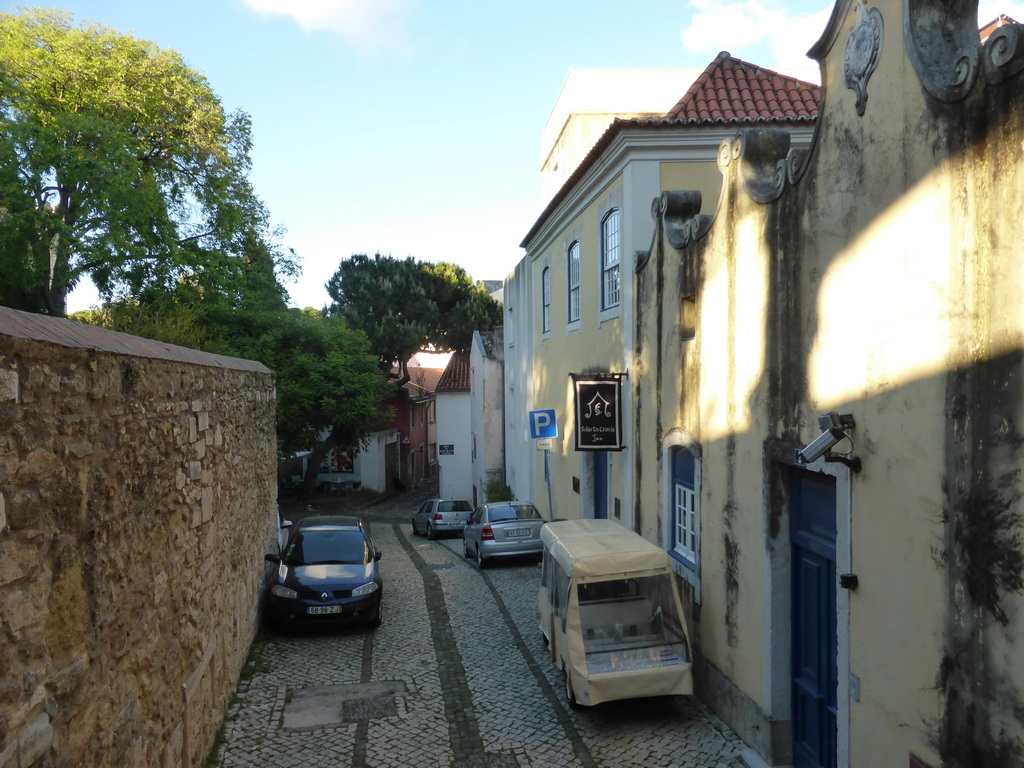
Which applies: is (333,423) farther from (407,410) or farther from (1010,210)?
(1010,210)

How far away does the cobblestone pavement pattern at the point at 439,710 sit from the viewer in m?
7.24

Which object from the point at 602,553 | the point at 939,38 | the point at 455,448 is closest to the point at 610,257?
the point at 602,553

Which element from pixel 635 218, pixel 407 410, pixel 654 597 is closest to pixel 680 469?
pixel 654 597

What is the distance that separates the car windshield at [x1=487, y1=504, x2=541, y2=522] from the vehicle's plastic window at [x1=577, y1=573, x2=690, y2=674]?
8323mm

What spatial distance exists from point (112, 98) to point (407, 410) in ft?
85.8

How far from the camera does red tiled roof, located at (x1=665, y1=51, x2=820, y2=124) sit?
11.7 meters

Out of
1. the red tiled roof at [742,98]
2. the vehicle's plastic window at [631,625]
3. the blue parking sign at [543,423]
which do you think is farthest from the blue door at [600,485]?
the red tiled roof at [742,98]

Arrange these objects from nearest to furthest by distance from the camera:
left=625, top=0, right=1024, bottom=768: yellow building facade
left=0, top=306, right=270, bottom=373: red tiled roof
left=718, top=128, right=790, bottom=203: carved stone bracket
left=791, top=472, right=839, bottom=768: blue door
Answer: left=0, top=306, right=270, bottom=373: red tiled roof → left=625, top=0, right=1024, bottom=768: yellow building facade → left=791, top=472, right=839, bottom=768: blue door → left=718, top=128, right=790, bottom=203: carved stone bracket

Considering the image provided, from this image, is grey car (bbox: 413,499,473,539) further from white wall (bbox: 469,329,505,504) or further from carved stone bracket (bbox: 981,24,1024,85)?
carved stone bracket (bbox: 981,24,1024,85)

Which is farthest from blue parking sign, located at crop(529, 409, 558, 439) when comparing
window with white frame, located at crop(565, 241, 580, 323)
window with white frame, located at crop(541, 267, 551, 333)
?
window with white frame, located at crop(541, 267, 551, 333)

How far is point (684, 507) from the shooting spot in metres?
9.64

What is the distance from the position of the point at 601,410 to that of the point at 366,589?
419 cm

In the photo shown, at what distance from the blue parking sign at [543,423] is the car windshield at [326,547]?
506 cm

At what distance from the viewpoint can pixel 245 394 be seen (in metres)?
9.84
